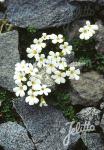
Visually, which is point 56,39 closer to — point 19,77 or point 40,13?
point 40,13

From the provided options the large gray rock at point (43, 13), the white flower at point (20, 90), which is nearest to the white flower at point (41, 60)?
the white flower at point (20, 90)

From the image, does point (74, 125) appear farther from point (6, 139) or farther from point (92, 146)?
point (6, 139)

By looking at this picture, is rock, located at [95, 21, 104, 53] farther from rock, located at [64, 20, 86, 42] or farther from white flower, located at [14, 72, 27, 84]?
white flower, located at [14, 72, 27, 84]

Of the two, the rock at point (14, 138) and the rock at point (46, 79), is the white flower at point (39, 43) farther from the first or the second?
the rock at point (14, 138)

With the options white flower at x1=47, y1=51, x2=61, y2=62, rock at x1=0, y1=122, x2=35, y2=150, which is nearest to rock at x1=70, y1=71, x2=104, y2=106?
white flower at x1=47, y1=51, x2=61, y2=62

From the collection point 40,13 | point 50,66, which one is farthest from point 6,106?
point 40,13

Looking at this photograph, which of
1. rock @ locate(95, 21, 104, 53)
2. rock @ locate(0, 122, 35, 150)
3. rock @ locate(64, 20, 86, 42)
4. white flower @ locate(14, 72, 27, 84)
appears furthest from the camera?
rock @ locate(64, 20, 86, 42)
